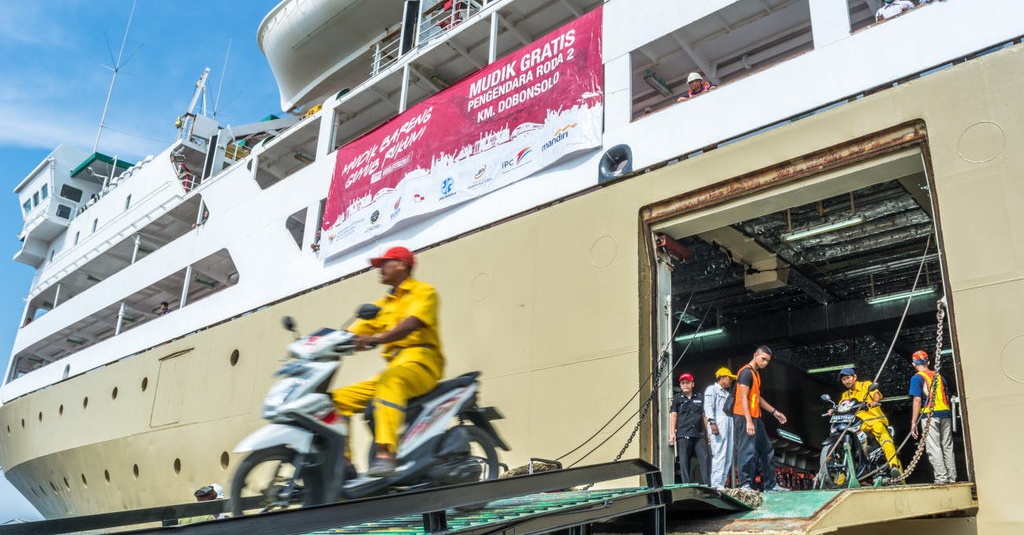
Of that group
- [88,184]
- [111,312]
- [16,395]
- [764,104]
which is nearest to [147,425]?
[111,312]

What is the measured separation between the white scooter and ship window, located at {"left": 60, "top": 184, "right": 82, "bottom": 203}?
75.0 feet

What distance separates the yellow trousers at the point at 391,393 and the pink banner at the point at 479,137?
428 cm

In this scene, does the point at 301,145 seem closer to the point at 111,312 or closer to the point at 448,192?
the point at 448,192

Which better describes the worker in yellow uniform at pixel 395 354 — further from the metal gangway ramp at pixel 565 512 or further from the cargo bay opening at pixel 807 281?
the cargo bay opening at pixel 807 281

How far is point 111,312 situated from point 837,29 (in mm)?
17782

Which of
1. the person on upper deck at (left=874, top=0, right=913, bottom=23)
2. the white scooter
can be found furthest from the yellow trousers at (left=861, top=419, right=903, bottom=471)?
the white scooter

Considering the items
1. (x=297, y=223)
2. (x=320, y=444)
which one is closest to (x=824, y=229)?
(x=320, y=444)

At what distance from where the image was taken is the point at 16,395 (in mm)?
19734

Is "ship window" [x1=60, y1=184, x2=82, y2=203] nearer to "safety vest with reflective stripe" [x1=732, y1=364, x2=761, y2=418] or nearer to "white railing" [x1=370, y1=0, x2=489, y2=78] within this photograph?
"white railing" [x1=370, y1=0, x2=489, y2=78]

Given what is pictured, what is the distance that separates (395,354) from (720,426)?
3737 millimetres

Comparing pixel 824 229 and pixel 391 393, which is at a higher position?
pixel 824 229

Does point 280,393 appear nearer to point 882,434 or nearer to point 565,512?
point 565,512

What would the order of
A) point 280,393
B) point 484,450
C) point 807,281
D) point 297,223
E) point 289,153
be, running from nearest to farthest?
point 280,393
point 484,450
point 807,281
point 297,223
point 289,153

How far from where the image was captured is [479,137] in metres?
9.12
